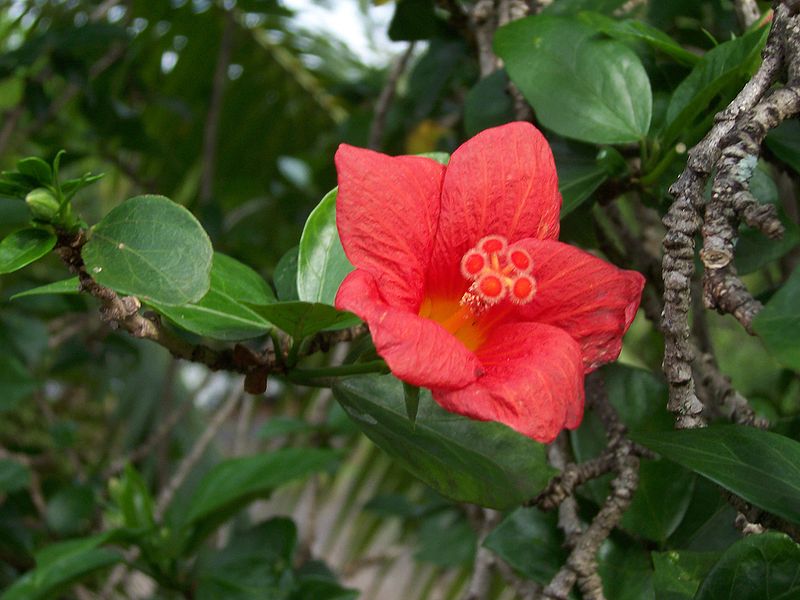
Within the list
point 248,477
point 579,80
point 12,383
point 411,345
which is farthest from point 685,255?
point 12,383

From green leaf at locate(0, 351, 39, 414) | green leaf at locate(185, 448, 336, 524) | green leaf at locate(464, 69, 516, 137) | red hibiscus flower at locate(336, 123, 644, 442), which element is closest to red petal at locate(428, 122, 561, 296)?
red hibiscus flower at locate(336, 123, 644, 442)

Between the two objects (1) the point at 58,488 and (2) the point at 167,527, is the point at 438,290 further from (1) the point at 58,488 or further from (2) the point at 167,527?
(1) the point at 58,488

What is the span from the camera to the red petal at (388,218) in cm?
55

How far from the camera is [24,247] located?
0.58 meters

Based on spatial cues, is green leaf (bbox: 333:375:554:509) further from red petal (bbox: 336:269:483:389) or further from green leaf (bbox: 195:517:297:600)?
green leaf (bbox: 195:517:297:600)

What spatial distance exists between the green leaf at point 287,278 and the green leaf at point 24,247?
8.3 inches

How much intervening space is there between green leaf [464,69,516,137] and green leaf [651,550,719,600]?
1.63 ft

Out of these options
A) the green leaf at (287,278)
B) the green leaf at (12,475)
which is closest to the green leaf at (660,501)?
the green leaf at (287,278)

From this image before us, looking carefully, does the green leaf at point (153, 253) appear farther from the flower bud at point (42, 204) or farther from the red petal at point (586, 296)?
the red petal at point (586, 296)

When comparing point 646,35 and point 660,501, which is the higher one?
point 646,35

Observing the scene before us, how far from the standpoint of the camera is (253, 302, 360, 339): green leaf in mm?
609

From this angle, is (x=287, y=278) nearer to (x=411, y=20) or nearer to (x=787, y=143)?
(x=787, y=143)

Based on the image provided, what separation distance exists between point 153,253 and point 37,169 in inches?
4.0

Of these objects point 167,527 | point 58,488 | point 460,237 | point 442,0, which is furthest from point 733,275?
point 58,488
